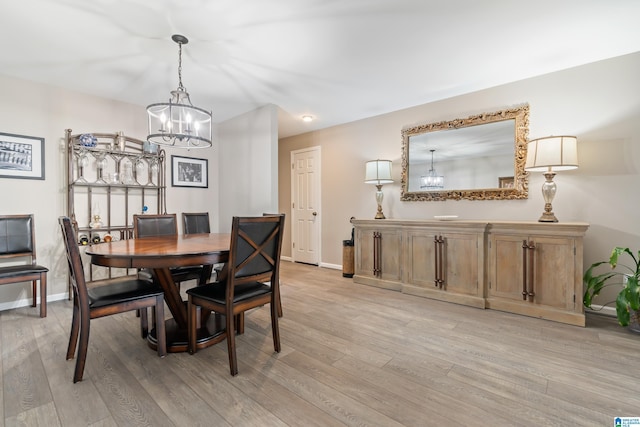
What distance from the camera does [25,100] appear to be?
3.18 metres

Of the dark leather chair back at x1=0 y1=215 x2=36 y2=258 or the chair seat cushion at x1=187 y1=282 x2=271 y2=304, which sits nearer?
the chair seat cushion at x1=187 y1=282 x2=271 y2=304

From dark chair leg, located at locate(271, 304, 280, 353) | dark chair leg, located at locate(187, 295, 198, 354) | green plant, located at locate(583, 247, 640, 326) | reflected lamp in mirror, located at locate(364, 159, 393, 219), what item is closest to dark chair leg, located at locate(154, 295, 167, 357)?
dark chair leg, located at locate(187, 295, 198, 354)

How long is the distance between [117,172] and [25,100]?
3.63 feet

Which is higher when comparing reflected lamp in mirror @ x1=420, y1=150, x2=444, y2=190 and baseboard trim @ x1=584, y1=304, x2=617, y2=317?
reflected lamp in mirror @ x1=420, y1=150, x2=444, y2=190

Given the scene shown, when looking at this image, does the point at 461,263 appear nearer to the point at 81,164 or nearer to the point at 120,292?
the point at 120,292

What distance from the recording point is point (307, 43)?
2484 millimetres

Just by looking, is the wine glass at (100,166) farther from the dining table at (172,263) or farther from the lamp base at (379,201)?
the lamp base at (379,201)

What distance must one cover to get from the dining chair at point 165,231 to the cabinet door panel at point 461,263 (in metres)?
2.59

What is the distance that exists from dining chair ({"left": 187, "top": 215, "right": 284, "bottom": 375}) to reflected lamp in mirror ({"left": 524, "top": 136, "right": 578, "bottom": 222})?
8.45 ft

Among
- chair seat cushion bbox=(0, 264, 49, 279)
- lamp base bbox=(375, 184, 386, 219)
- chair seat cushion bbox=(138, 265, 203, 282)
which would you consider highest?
lamp base bbox=(375, 184, 386, 219)

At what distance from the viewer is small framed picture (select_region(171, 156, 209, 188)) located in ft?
14.4

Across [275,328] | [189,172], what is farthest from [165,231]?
[275,328]

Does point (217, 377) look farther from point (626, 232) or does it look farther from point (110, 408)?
point (626, 232)

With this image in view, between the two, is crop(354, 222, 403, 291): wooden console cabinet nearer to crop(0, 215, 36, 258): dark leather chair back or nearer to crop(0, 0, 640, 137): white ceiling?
crop(0, 0, 640, 137): white ceiling
